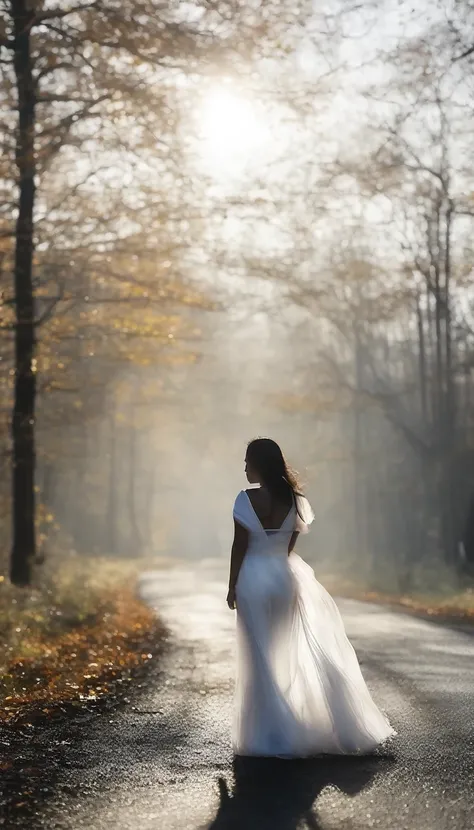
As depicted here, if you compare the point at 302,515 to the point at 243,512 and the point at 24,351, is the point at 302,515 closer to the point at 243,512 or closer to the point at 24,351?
the point at 243,512

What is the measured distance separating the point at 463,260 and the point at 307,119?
17.2 metres

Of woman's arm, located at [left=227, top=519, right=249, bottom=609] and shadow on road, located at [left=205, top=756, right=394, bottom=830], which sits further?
woman's arm, located at [left=227, top=519, right=249, bottom=609]

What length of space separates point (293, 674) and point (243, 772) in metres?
0.88

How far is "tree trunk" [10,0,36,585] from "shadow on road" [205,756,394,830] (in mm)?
12262

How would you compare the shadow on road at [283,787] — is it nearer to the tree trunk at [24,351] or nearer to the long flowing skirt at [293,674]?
the long flowing skirt at [293,674]

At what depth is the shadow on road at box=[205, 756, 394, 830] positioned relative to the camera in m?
5.43

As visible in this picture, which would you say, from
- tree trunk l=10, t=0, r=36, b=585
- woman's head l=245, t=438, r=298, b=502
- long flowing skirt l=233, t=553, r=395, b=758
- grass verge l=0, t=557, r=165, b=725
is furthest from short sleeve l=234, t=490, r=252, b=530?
tree trunk l=10, t=0, r=36, b=585

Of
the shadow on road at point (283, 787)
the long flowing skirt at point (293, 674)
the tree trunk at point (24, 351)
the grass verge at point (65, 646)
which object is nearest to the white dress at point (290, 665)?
the long flowing skirt at point (293, 674)

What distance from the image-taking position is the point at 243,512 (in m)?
7.34

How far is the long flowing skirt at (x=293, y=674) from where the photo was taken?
694 cm

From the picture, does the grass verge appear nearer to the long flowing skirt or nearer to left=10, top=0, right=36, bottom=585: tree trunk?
left=10, top=0, right=36, bottom=585: tree trunk

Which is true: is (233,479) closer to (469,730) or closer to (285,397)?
(285,397)

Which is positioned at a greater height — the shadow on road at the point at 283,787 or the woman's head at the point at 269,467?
the woman's head at the point at 269,467

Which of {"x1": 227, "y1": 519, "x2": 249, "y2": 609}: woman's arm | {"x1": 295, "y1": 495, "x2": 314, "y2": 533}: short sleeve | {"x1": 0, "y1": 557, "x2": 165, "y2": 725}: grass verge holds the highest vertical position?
{"x1": 295, "y1": 495, "x2": 314, "y2": 533}: short sleeve
